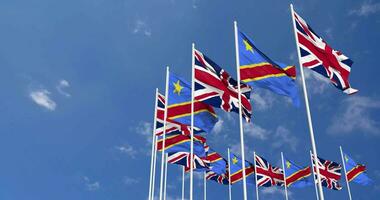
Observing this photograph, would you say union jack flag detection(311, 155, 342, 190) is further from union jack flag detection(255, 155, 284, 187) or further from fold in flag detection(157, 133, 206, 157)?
fold in flag detection(157, 133, 206, 157)

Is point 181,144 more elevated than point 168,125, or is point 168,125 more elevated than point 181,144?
point 168,125

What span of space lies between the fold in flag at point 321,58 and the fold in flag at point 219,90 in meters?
3.89

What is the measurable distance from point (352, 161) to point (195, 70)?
25398 mm

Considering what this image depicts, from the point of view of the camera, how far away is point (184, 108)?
2155 centimetres

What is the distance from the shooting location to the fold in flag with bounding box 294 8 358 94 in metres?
15.9

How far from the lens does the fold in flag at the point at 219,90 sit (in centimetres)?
1889

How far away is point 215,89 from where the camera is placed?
19172 millimetres

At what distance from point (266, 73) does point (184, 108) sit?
20.8 feet

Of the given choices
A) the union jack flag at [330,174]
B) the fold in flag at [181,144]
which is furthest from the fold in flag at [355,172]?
the fold in flag at [181,144]

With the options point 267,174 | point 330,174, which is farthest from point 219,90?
point 330,174

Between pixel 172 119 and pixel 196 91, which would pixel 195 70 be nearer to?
pixel 196 91

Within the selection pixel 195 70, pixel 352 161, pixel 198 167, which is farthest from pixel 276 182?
pixel 195 70

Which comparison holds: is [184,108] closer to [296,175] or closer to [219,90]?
[219,90]

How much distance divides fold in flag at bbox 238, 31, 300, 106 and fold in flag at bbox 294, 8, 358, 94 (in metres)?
1.13
